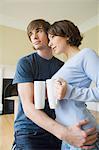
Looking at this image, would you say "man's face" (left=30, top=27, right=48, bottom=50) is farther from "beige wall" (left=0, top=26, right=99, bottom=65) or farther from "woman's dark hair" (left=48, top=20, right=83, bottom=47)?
"beige wall" (left=0, top=26, right=99, bottom=65)

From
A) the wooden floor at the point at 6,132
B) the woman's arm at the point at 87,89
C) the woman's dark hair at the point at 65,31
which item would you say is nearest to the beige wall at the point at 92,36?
the wooden floor at the point at 6,132

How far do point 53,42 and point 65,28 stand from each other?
6 centimetres

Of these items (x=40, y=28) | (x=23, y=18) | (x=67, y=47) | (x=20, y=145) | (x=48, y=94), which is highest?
(x=23, y=18)

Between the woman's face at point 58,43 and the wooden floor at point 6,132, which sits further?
the wooden floor at point 6,132

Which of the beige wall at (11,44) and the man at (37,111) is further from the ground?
the beige wall at (11,44)

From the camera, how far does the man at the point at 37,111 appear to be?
23.9 inches

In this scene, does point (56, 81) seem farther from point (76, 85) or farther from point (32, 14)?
point (32, 14)

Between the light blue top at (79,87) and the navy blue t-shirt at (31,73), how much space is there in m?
0.13

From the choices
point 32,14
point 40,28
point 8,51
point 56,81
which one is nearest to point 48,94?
point 56,81

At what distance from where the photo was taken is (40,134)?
0.74 m

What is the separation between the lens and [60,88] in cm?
56

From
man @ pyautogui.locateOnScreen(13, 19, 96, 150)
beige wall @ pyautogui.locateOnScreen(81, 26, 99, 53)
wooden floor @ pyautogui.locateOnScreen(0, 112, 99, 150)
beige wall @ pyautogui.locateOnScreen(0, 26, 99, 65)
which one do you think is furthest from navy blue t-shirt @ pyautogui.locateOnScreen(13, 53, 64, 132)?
beige wall @ pyautogui.locateOnScreen(0, 26, 99, 65)

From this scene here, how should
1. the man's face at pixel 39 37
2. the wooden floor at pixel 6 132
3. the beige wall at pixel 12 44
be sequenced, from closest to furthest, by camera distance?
1. the man's face at pixel 39 37
2. the wooden floor at pixel 6 132
3. the beige wall at pixel 12 44

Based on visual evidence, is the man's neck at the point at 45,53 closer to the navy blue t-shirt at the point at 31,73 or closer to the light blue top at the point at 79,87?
the navy blue t-shirt at the point at 31,73
